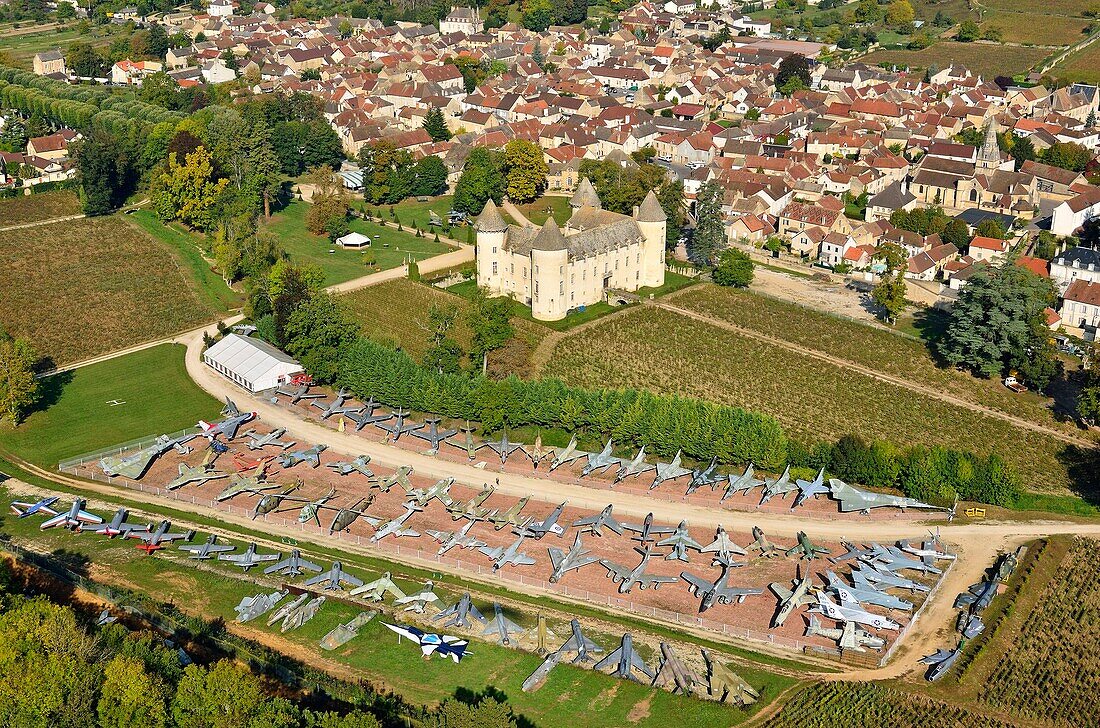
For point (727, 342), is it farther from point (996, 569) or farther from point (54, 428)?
point (54, 428)

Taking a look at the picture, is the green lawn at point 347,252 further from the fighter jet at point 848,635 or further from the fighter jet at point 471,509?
the fighter jet at point 848,635

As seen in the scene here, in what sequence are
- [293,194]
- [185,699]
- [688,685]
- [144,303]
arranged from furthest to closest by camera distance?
1. [293,194]
2. [144,303]
3. [688,685]
4. [185,699]

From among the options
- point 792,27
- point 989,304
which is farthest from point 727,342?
point 792,27

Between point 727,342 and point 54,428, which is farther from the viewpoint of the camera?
point 727,342

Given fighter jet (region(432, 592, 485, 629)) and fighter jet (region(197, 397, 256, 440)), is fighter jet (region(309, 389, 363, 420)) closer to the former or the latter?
fighter jet (region(197, 397, 256, 440))

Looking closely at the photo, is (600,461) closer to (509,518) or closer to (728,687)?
(509,518)

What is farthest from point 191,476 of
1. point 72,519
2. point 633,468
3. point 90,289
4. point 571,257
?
point 90,289

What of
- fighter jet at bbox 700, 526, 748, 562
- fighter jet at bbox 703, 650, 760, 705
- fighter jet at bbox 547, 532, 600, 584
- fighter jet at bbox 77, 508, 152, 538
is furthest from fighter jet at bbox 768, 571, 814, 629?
fighter jet at bbox 77, 508, 152, 538
